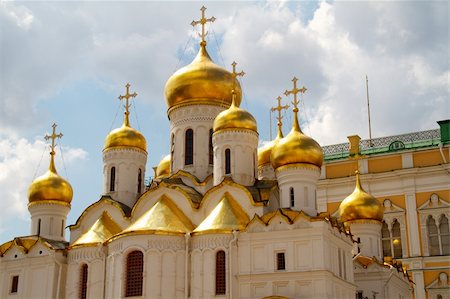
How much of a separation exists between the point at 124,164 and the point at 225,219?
650 cm

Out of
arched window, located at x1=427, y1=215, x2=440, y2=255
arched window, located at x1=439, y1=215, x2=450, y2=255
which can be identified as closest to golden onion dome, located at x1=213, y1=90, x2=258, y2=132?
Result: arched window, located at x1=427, y1=215, x2=440, y2=255

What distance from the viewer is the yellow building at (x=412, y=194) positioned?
118 feet

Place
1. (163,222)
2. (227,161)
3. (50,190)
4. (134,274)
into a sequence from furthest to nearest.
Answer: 1. (50,190)
2. (227,161)
3. (163,222)
4. (134,274)

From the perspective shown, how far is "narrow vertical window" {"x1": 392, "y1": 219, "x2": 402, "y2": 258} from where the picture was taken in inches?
1454

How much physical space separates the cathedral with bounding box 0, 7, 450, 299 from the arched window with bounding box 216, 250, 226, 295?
1.4 inches

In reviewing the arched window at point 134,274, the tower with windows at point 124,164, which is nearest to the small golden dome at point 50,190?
the tower with windows at point 124,164

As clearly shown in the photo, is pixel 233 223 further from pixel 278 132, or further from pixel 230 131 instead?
pixel 278 132

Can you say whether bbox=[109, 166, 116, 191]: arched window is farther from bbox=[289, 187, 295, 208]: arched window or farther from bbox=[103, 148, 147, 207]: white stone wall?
bbox=[289, 187, 295, 208]: arched window

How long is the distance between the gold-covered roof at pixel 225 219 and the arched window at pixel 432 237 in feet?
48.7

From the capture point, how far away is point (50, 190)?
2942 centimetres

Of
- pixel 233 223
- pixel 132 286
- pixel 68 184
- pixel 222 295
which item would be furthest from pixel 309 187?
pixel 68 184

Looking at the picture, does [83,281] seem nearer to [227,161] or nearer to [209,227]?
[209,227]

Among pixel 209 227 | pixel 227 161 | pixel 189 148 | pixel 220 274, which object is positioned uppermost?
pixel 189 148

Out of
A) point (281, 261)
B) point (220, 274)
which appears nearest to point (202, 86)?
point (220, 274)
